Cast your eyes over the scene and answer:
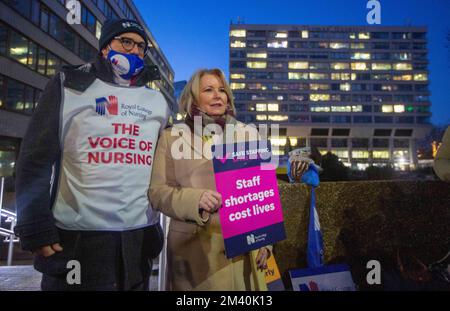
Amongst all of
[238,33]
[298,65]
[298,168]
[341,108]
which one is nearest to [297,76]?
[298,65]

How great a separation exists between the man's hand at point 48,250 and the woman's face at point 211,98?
1415 mm

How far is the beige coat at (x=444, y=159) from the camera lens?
2.93 metres

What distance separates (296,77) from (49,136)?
342 feet

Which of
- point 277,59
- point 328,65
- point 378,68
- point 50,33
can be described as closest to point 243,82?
point 277,59

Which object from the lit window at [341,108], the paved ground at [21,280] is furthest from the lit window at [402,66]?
the paved ground at [21,280]

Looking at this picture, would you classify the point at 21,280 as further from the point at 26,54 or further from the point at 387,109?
the point at 387,109

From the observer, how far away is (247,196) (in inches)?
84.3

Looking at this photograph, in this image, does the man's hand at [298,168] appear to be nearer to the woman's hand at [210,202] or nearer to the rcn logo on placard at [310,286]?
the rcn logo on placard at [310,286]

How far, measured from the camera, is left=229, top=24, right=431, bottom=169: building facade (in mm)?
95688

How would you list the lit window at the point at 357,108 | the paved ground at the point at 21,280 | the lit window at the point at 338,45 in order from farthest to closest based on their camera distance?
the lit window at the point at 338,45 < the lit window at the point at 357,108 < the paved ground at the point at 21,280

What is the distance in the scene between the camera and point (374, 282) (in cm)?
360

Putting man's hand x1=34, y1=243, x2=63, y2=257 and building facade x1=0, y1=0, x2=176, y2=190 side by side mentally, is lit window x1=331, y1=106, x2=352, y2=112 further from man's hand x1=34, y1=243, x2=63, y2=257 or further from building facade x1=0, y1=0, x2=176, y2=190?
man's hand x1=34, y1=243, x2=63, y2=257

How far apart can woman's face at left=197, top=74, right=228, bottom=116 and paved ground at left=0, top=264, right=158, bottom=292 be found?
250cm
